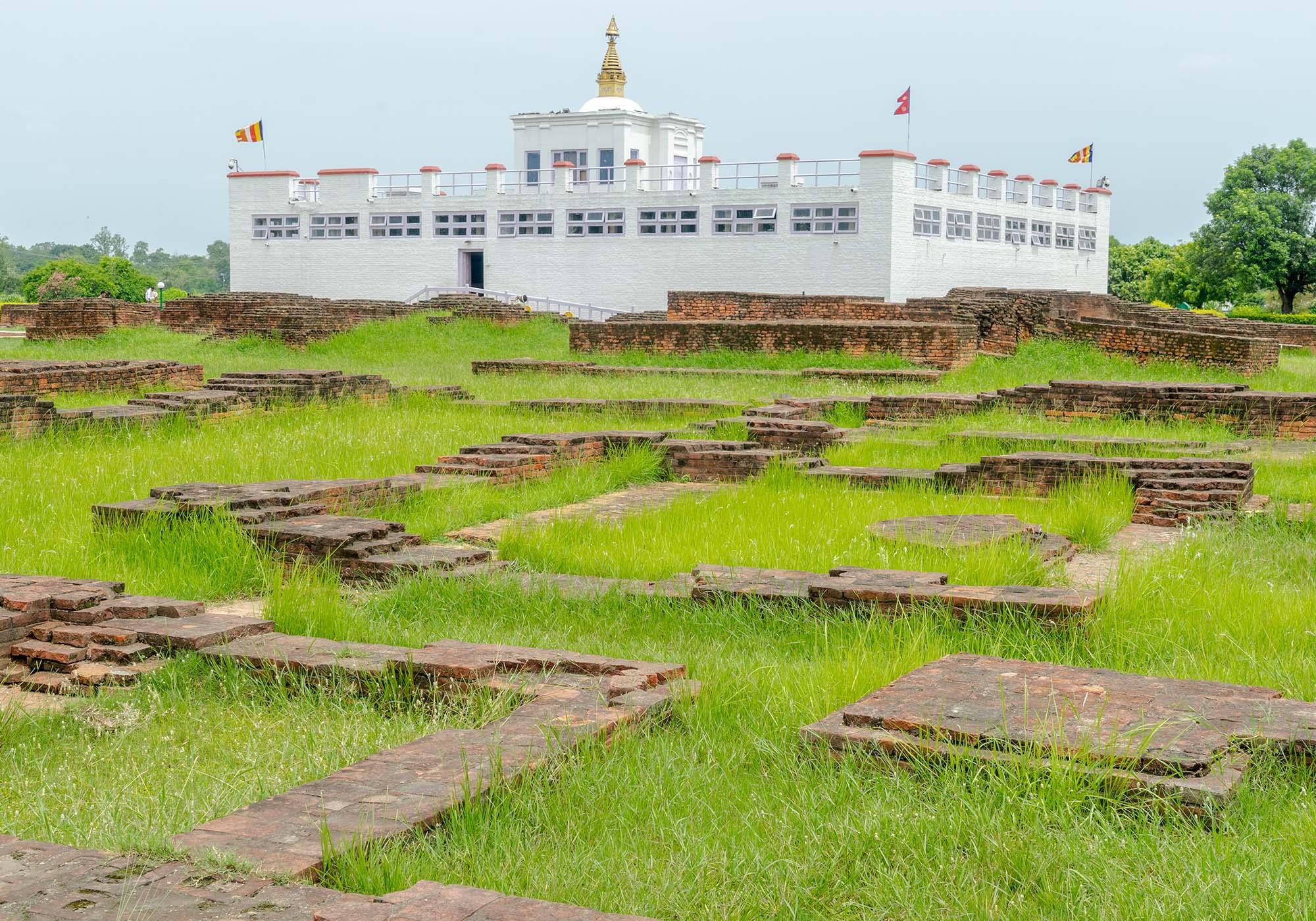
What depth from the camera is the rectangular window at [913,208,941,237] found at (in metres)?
34.3

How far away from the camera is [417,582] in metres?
6.25

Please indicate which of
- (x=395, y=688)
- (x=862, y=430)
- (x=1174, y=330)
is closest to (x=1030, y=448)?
(x=862, y=430)

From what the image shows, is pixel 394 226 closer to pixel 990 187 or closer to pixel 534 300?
pixel 534 300

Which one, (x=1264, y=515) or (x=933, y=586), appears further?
(x=1264, y=515)

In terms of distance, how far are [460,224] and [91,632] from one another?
113 ft

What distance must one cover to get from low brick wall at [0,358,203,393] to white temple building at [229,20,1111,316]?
787 inches

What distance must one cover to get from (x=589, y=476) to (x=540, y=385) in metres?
7.21

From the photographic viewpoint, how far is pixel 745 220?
115 feet

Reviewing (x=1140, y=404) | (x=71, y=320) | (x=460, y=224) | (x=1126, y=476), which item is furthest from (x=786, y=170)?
(x=1126, y=476)

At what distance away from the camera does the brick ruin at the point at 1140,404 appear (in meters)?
13.1

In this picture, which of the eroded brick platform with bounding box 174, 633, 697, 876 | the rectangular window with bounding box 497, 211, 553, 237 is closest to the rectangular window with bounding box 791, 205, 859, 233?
the rectangular window with bounding box 497, 211, 553, 237

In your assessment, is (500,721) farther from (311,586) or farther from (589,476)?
(589,476)

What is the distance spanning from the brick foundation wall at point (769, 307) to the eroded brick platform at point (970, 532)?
17116 mm

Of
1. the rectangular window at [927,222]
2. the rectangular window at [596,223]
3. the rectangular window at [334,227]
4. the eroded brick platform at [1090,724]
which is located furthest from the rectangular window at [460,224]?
the eroded brick platform at [1090,724]
